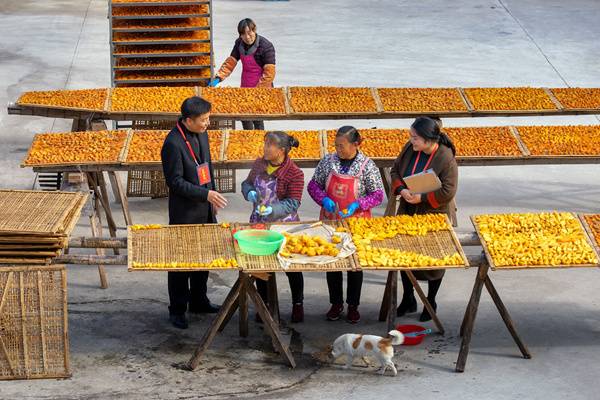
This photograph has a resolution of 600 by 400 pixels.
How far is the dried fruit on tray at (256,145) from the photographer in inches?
416

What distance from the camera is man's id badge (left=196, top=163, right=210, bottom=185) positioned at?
879cm

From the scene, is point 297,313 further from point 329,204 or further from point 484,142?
point 484,142

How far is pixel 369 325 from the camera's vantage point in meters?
9.11

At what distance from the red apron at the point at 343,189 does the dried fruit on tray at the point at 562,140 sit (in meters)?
2.63

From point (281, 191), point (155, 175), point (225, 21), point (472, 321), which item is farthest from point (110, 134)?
point (225, 21)

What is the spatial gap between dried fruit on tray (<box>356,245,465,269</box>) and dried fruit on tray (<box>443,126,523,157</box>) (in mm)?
2922

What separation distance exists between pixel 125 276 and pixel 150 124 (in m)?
2.81

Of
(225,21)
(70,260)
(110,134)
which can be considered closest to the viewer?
(70,260)

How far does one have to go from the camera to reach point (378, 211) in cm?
1205

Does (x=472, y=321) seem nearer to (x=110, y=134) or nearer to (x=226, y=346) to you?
(x=226, y=346)

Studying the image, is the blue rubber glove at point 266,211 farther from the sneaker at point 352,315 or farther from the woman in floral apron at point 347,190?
the sneaker at point 352,315

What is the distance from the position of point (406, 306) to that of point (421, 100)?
3341 millimetres

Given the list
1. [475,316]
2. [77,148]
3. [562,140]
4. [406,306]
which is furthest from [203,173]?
[562,140]

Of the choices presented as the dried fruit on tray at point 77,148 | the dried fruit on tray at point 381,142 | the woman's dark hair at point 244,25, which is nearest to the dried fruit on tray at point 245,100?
the dried fruit on tray at point 381,142
